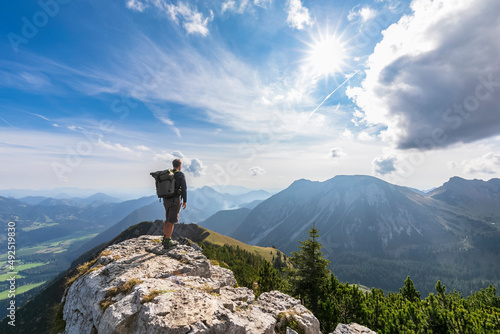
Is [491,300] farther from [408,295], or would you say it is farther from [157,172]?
[157,172]

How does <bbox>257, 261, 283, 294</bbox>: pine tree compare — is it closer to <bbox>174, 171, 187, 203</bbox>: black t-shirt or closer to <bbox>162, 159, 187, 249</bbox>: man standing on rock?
<bbox>162, 159, 187, 249</bbox>: man standing on rock

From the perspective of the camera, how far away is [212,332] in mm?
6887

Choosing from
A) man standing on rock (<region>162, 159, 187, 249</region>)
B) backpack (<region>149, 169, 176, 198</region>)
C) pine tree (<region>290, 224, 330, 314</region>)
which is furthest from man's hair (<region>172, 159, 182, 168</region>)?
pine tree (<region>290, 224, 330, 314</region>)

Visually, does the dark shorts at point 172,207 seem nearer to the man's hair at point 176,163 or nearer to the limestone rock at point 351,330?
the man's hair at point 176,163

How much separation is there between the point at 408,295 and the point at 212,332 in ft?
98.9

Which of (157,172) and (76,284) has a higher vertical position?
(157,172)

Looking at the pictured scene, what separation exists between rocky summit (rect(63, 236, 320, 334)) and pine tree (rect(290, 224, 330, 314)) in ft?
46.0

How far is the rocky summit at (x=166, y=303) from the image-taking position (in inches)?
281

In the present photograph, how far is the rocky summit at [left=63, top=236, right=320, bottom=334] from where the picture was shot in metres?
7.14

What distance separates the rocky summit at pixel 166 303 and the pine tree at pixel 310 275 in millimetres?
14015

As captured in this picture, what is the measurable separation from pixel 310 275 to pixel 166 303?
2481 centimetres

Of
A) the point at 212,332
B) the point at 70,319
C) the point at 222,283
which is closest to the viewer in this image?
the point at 212,332

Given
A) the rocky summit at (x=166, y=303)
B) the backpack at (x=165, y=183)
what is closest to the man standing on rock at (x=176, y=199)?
the backpack at (x=165, y=183)

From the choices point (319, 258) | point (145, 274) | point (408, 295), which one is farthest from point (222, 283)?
point (408, 295)
